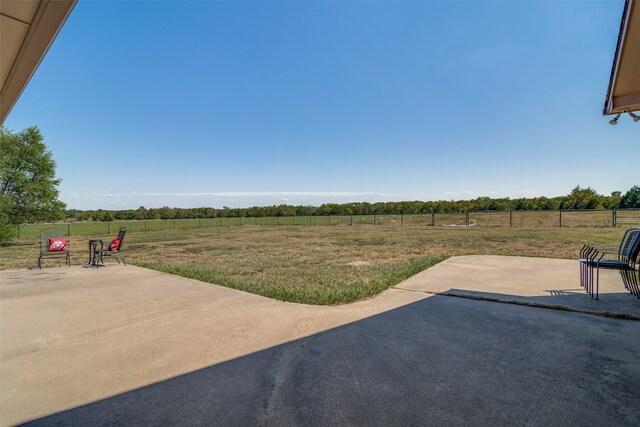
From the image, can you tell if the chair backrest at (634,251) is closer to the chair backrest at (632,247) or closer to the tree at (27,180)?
the chair backrest at (632,247)

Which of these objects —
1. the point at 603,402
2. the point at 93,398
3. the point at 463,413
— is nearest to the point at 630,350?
the point at 603,402

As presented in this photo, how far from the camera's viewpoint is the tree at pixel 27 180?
1880cm

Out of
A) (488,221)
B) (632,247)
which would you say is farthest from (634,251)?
(488,221)

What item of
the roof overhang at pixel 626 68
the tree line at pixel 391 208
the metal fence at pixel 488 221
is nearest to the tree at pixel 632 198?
the tree line at pixel 391 208

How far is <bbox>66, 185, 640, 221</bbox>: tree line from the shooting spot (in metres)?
44.1

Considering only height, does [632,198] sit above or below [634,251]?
above

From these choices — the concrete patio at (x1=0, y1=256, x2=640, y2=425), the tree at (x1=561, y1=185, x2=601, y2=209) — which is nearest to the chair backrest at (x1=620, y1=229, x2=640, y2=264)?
the concrete patio at (x1=0, y1=256, x2=640, y2=425)

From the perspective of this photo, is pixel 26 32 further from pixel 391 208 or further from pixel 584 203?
pixel 391 208

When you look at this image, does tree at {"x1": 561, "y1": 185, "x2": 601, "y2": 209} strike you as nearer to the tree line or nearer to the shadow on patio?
the tree line

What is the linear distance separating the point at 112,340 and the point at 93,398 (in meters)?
1.10

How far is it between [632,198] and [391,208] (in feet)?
122

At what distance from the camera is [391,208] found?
60.5m

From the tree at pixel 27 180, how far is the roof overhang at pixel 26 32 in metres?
22.7

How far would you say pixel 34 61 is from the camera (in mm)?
2129
